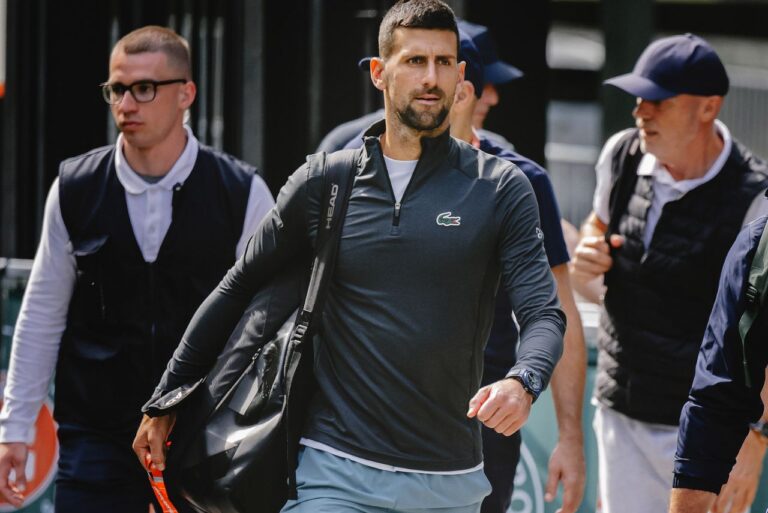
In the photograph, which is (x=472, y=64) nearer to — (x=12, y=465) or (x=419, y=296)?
(x=419, y=296)

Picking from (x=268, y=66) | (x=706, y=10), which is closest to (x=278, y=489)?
(x=268, y=66)

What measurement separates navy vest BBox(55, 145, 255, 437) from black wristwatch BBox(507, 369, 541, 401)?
172cm

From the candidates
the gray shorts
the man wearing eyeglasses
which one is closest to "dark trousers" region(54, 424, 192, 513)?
the man wearing eyeglasses

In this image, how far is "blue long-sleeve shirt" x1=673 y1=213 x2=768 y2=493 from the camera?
3588mm

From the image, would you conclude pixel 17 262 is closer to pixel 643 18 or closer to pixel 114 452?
pixel 114 452

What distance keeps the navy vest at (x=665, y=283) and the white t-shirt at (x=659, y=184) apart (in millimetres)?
20

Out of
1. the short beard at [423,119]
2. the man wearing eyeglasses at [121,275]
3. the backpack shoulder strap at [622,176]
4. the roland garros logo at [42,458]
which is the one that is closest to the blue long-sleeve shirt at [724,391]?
the short beard at [423,119]

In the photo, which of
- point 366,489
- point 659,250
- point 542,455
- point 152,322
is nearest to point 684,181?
point 659,250

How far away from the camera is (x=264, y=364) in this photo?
3.89 m

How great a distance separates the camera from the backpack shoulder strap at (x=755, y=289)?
11.5ft

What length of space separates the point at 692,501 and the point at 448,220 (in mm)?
908

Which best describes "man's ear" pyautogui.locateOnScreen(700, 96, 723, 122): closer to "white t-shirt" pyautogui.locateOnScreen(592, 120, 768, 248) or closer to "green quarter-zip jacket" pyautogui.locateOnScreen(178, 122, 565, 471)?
"white t-shirt" pyautogui.locateOnScreen(592, 120, 768, 248)

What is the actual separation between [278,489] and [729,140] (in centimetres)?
225

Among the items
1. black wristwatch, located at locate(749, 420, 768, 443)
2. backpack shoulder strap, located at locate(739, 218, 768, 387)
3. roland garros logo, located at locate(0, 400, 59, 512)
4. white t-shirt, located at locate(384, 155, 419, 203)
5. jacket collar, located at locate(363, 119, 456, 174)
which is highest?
jacket collar, located at locate(363, 119, 456, 174)
